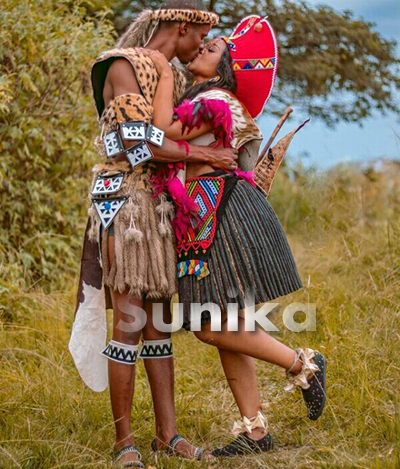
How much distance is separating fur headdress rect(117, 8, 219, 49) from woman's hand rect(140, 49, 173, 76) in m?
0.14

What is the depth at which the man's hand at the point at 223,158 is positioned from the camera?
3318 mm

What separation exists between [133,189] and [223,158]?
0.39 m

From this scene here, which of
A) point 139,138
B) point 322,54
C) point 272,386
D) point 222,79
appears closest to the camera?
point 139,138

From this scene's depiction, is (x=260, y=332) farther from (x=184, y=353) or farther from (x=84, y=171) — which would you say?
(x=84, y=171)

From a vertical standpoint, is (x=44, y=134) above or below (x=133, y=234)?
above

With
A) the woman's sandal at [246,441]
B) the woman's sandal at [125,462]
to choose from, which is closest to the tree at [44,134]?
the woman's sandal at [125,462]

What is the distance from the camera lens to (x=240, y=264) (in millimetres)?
3273

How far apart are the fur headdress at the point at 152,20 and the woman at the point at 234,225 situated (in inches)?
4.7

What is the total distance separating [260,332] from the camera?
11.1 ft

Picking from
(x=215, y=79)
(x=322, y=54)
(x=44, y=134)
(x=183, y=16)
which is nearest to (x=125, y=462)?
(x=215, y=79)

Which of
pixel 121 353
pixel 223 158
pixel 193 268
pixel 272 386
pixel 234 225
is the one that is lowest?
pixel 272 386

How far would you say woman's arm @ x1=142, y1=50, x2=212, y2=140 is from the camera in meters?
3.24

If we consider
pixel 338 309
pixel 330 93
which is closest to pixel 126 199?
pixel 338 309

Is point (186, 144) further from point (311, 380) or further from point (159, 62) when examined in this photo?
point (311, 380)
